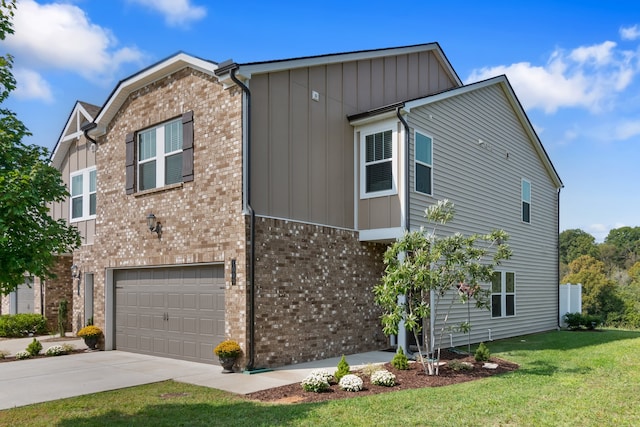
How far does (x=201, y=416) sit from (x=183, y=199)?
19.9 feet

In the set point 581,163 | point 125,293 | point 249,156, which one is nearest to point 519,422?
point 249,156

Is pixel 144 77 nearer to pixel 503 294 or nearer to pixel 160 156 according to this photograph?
pixel 160 156

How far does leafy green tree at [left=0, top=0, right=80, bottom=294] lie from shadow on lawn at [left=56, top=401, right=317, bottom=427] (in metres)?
2.07

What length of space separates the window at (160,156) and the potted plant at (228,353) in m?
4.20

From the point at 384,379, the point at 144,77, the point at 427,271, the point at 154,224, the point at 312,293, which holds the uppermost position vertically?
the point at 144,77

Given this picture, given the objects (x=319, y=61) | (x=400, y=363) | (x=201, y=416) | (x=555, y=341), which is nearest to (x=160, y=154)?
(x=319, y=61)

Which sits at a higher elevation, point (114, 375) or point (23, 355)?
point (114, 375)

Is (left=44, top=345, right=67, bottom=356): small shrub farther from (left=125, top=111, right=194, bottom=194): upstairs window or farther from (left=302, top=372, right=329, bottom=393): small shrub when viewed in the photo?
(left=302, top=372, right=329, bottom=393): small shrub

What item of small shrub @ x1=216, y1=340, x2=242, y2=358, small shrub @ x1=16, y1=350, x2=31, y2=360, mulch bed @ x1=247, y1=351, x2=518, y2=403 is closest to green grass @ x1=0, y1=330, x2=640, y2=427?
mulch bed @ x1=247, y1=351, x2=518, y2=403

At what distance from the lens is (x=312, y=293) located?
38.4 feet

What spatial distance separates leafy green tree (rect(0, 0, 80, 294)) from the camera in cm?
608

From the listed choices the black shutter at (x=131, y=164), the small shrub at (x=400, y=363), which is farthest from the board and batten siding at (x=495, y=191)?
the black shutter at (x=131, y=164)

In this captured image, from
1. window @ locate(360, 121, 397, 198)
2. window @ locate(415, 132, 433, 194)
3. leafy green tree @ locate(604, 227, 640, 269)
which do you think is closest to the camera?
window @ locate(360, 121, 397, 198)

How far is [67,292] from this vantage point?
1967 cm
